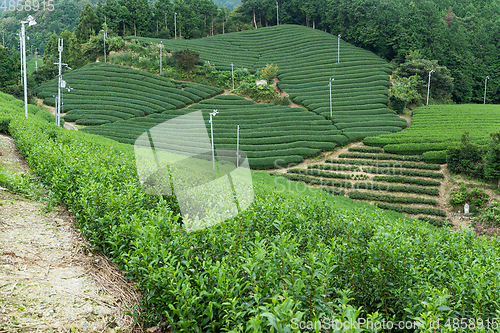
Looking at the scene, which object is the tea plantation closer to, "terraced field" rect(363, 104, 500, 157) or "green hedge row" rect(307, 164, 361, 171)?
"green hedge row" rect(307, 164, 361, 171)

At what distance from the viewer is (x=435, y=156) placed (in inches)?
989

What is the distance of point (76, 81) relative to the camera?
43000 mm

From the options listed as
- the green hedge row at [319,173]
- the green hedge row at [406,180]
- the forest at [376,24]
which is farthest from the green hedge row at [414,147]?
the forest at [376,24]

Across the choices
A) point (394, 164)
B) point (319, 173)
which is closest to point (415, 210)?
point (394, 164)

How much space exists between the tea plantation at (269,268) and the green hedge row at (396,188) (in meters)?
17.8

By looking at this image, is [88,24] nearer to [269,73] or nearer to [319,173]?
[269,73]

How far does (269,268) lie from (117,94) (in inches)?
1666

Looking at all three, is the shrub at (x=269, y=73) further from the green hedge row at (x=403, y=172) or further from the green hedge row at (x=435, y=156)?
the green hedge row at (x=435, y=156)

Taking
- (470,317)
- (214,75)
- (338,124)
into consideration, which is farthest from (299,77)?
(470,317)

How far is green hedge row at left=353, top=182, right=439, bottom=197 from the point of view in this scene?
22.8 metres

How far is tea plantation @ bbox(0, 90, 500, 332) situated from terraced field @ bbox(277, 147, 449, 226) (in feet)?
55.1

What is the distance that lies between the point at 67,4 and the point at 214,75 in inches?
3414

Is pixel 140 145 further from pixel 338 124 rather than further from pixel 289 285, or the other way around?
pixel 338 124

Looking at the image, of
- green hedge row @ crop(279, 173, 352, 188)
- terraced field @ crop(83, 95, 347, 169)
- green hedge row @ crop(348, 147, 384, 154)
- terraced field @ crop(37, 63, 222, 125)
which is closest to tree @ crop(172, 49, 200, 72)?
terraced field @ crop(37, 63, 222, 125)
